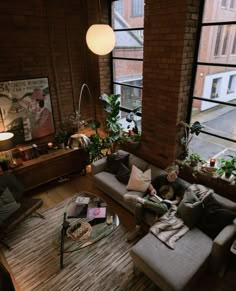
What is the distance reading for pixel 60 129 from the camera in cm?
445

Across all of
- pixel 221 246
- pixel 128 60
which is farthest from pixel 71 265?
pixel 128 60

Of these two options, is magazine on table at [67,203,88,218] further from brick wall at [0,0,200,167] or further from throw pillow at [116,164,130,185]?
brick wall at [0,0,200,167]

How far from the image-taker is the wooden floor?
7.89 feet

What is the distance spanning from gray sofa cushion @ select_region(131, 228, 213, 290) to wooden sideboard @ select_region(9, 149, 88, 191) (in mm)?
2223

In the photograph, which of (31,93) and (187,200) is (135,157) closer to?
(187,200)

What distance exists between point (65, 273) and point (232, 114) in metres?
2.93

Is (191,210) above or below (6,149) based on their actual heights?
below

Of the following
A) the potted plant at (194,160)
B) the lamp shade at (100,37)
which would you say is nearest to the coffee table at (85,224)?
the potted plant at (194,160)

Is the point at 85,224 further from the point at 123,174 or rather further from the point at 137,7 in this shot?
the point at 137,7


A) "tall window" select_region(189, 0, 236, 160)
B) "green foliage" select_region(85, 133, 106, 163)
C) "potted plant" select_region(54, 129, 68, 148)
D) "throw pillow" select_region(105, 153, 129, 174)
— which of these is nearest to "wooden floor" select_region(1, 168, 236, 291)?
"throw pillow" select_region(105, 153, 129, 174)

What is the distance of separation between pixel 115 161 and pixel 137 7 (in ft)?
8.72

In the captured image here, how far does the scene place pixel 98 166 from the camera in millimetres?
3877

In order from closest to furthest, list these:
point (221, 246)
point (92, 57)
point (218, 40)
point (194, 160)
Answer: point (221, 246) < point (218, 40) < point (194, 160) < point (92, 57)

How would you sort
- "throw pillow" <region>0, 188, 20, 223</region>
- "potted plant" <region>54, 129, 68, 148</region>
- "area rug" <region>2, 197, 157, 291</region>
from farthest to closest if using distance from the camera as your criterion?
"potted plant" <region>54, 129, 68, 148</region>
"throw pillow" <region>0, 188, 20, 223</region>
"area rug" <region>2, 197, 157, 291</region>
